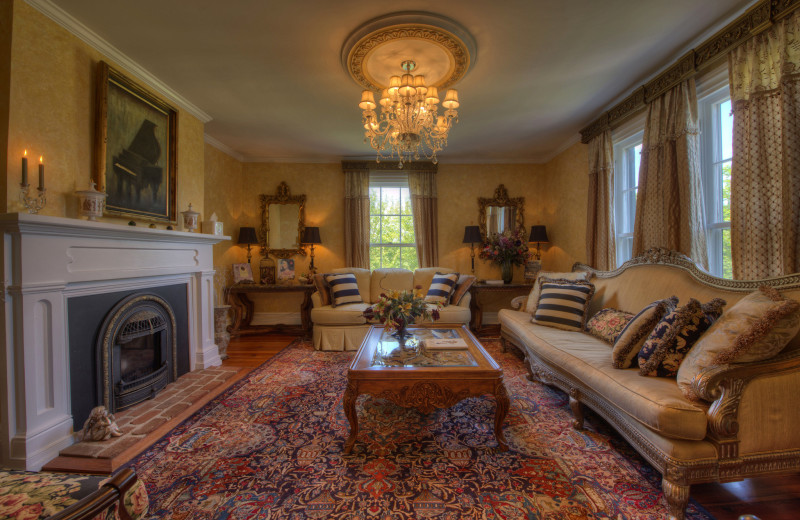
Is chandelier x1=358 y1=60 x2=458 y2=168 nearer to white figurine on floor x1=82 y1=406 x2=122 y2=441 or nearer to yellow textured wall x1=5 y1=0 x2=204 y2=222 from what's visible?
yellow textured wall x1=5 y1=0 x2=204 y2=222

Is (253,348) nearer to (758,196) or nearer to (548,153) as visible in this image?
(758,196)

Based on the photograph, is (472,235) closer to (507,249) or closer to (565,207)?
(507,249)

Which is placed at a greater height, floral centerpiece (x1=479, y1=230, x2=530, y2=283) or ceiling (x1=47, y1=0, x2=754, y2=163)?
ceiling (x1=47, y1=0, x2=754, y2=163)

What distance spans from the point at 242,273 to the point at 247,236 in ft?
1.85

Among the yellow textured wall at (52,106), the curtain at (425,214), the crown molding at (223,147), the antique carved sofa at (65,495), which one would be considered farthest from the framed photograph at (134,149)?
the curtain at (425,214)

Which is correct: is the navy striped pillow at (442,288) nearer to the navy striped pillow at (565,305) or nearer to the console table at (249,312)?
the navy striped pillow at (565,305)

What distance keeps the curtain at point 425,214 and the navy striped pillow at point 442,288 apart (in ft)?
2.45

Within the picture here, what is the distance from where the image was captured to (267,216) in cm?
515

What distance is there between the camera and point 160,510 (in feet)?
4.82

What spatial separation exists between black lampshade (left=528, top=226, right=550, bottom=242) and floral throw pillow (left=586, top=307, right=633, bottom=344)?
85.8 inches

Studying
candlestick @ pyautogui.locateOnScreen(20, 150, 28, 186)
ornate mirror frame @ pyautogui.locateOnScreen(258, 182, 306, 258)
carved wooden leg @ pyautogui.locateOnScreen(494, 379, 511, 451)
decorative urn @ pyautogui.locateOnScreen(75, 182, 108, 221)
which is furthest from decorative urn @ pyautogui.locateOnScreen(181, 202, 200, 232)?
carved wooden leg @ pyautogui.locateOnScreen(494, 379, 511, 451)

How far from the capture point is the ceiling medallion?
218cm

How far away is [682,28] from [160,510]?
13.9ft

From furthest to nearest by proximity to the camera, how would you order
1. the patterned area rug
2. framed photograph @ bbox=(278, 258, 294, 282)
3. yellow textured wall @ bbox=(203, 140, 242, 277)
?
framed photograph @ bbox=(278, 258, 294, 282) → yellow textured wall @ bbox=(203, 140, 242, 277) → the patterned area rug
